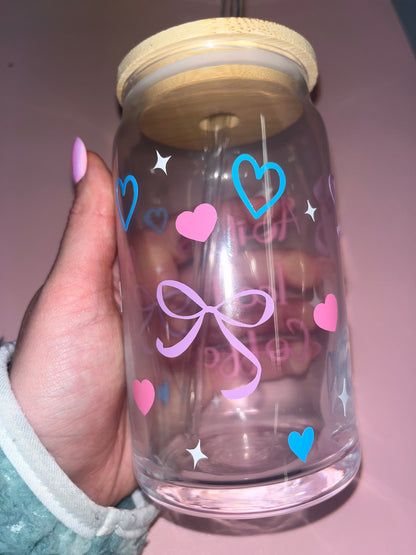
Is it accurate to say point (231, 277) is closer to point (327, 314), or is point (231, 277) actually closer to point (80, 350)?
point (327, 314)

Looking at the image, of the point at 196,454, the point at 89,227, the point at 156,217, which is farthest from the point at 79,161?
the point at 196,454

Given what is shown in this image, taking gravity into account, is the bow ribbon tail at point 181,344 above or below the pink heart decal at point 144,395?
above

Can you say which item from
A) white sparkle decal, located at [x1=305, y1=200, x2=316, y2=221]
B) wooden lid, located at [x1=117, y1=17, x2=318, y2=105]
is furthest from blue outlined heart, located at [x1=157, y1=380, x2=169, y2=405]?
wooden lid, located at [x1=117, y1=17, x2=318, y2=105]

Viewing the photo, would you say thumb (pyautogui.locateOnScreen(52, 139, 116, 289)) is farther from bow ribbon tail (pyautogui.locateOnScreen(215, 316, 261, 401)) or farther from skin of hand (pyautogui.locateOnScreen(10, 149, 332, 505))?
bow ribbon tail (pyautogui.locateOnScreen(215, 316, 261, 401))

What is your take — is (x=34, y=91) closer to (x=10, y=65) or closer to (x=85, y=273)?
(x=10, y=65)

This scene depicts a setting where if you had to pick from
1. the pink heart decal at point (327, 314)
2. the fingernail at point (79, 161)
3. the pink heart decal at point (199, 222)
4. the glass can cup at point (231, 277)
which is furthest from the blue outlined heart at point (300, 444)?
the fingernail at point (79, 161)

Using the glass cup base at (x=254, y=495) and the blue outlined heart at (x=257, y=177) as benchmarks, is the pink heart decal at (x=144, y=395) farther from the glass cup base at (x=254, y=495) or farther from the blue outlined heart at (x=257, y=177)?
the blue outlined heart at (x=257, y=177)

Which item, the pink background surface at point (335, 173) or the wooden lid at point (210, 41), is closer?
the wooden lid at point (210, 41)

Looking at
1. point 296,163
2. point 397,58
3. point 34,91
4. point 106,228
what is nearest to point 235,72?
point 296,163
